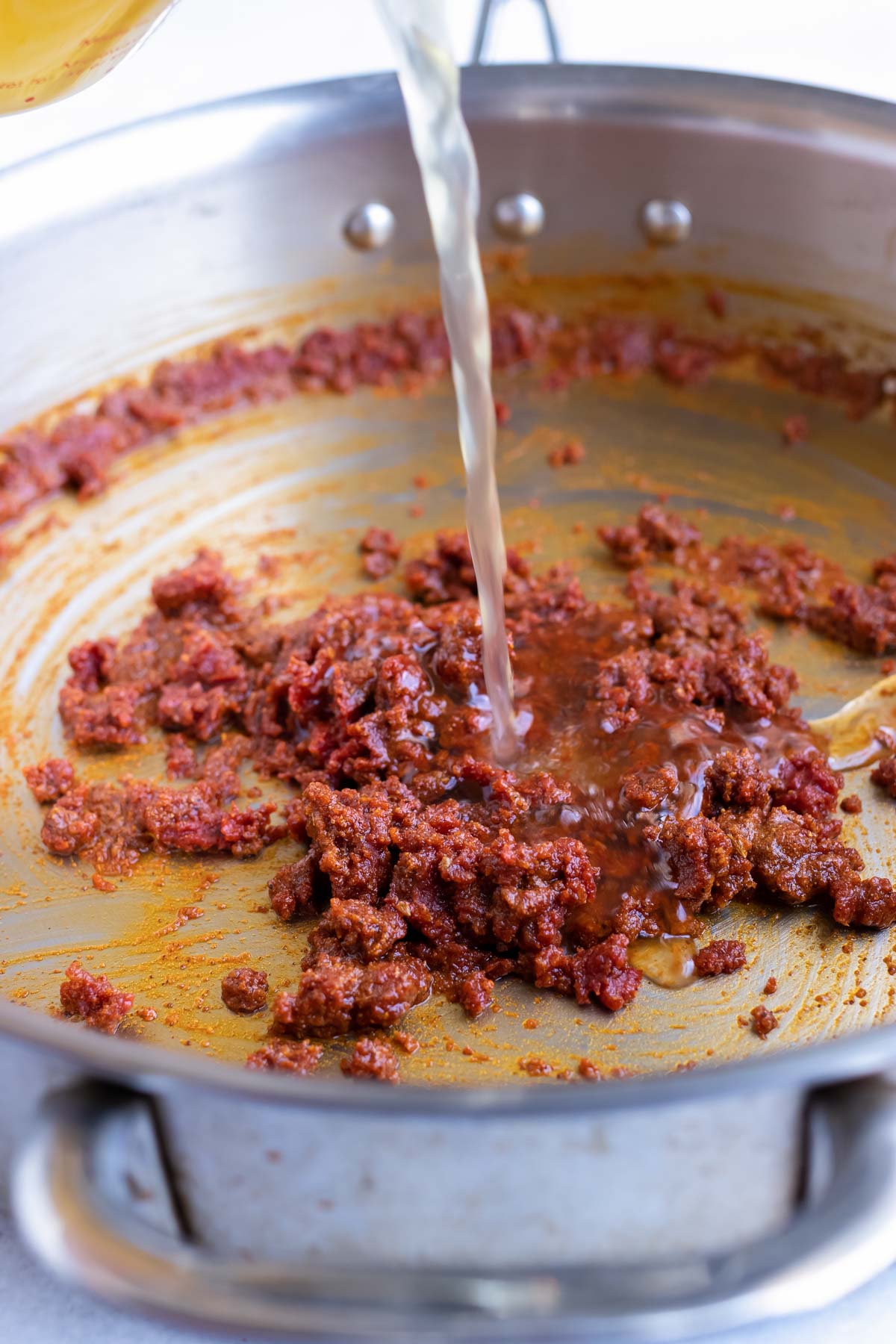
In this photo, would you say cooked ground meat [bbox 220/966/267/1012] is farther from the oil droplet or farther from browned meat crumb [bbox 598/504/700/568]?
browned meat crumb [bbox 598/504/700/568]

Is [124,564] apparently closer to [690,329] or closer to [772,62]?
[690,329]

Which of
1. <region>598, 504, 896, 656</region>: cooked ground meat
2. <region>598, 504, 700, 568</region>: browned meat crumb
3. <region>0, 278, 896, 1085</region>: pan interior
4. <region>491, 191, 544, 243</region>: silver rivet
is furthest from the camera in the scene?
<region>491, 191, 544, 243</region>: silver rivet

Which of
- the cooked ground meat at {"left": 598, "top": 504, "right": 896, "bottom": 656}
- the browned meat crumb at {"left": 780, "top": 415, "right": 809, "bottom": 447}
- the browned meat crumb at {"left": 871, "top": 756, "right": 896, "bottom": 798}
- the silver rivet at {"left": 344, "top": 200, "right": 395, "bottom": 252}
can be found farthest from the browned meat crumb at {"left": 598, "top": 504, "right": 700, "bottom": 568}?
the silver rivet at {"left": 344, "top": 200, "right": 395, "bottom": 252}

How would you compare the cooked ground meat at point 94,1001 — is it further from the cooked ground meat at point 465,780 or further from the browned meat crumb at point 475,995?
the browned meat crumb at point 475,995

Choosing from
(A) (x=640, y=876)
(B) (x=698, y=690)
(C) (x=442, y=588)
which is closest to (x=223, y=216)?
(C) (x=442, y=588)

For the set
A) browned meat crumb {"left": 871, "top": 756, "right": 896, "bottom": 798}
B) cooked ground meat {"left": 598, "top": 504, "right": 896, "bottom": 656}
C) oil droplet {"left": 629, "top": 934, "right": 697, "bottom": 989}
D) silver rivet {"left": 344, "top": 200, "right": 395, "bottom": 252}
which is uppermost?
silver rivet {"left": 344, "top": 200, "right": 395, "bottom": 252}

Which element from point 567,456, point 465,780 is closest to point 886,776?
point 465,780
